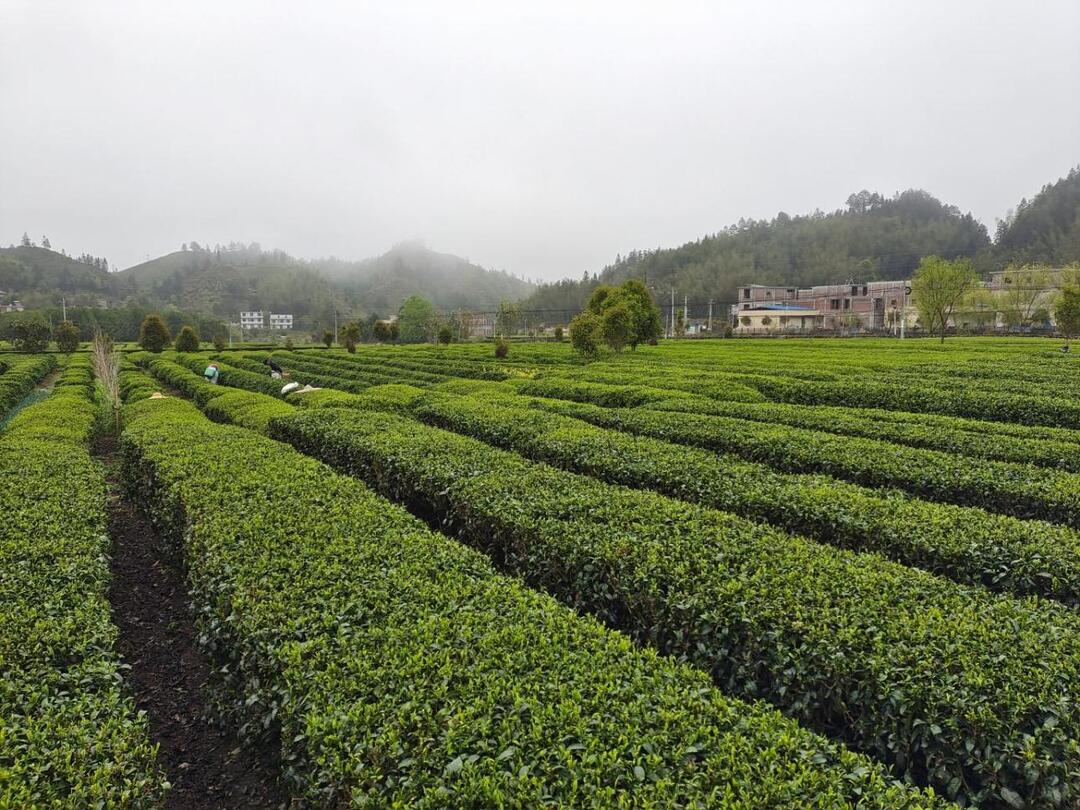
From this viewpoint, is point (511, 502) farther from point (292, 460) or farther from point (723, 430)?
point (723, 430)

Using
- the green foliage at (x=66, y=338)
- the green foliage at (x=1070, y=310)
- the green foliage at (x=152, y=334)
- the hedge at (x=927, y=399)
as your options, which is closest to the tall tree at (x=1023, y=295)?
the green foliage at (x=1070, y=310)

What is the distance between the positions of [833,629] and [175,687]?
17.5 ft

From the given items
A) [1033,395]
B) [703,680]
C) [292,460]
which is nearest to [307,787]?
[703,680]

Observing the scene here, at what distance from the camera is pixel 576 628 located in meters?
3.79

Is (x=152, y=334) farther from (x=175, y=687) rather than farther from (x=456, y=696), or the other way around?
(x=456, y=696)

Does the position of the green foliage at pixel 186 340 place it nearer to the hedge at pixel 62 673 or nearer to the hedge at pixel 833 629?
the hedge at pixel 62 673

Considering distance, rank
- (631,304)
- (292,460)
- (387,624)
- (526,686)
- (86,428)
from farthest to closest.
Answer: (631,304) → (86,428) → (292,460) → (387,624) → (526,686)

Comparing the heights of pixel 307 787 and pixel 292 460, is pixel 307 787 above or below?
below

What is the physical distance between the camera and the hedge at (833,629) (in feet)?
10.1

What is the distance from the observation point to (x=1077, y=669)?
3.38 m

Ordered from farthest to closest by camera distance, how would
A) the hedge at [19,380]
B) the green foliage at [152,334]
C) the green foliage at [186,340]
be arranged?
the green foliage at [152,334] < the green foliage at [186,340] < the hedge at [19,380]

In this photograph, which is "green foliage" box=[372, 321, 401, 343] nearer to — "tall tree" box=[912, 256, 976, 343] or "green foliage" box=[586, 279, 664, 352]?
"green foliage" box=[586, 279, 664, 352]

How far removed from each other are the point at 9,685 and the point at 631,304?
36889 millimetres

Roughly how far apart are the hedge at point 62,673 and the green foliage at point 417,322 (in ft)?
246
